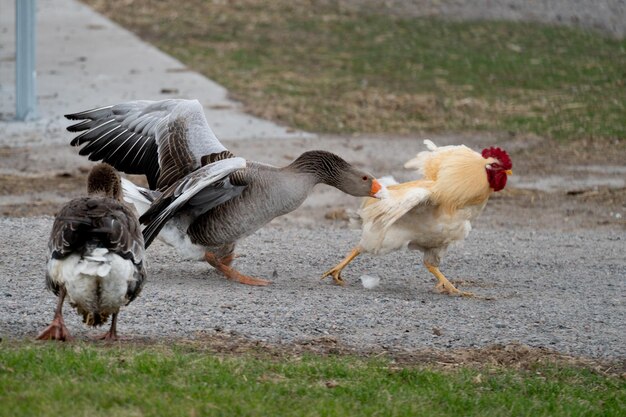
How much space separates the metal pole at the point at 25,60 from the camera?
559 inches

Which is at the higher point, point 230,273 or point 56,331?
point 56,331

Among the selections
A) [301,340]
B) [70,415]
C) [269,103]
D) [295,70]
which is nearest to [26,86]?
[269,103]

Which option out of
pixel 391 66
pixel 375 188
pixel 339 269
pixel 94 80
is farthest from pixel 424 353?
pixel 391 66

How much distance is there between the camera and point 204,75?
17984mm

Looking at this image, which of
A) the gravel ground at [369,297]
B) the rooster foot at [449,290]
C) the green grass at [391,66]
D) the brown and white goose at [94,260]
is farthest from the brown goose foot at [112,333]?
the green grass at [391,66]

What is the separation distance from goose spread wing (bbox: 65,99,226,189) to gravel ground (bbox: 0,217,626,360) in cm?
83

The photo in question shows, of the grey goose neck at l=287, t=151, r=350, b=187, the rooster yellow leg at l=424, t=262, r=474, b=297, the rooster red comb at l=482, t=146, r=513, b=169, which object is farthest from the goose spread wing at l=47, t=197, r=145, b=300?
the rooster red comb at l=482, t=146, r=513, b=169

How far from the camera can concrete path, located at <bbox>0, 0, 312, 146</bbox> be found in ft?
47.2

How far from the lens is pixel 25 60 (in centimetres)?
1442

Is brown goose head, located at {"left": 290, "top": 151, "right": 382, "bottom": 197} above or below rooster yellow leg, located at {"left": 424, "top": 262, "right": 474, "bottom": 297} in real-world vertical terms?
above

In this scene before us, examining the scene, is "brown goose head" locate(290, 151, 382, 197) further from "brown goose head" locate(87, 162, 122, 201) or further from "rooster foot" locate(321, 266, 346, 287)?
"brown goose head" locate(87, 162, 122, 201)

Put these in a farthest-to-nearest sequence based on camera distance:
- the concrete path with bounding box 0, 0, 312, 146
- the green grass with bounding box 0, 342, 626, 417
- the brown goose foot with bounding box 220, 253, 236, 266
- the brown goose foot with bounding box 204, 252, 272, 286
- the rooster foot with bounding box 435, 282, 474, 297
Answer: the concrete path with bounding box 0, 0, 312, 146
the brown goose foot with bounding box 220, 253, 236, 266
the brown goose foot with bounding box 204, 252, 272, 286
the rooster foot with bounding box 435, 282, 474, 297
the green grass with bounding box 0, 342, 626, 417

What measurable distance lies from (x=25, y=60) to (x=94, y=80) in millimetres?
2849

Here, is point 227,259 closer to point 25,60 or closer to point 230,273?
point 230,273
